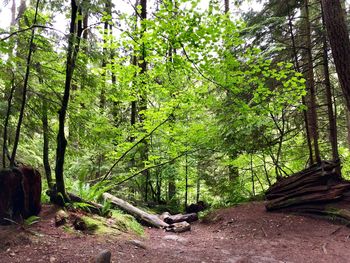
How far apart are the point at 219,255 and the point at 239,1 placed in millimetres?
10441

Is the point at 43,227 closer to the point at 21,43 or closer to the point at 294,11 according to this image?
the point at 21,43

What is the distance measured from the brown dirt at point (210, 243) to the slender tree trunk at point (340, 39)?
300 centimetres

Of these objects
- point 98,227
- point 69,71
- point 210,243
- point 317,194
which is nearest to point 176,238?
point 210,243

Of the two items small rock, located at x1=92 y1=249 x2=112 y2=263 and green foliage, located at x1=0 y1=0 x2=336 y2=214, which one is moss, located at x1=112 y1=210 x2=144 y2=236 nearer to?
green foliage, located at x1=0 y1=0 x2=336 y2=214

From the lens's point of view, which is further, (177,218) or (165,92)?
(177,218)

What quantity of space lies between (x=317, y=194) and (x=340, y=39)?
13.2 ft

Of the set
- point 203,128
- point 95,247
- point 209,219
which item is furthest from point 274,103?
point 95,247

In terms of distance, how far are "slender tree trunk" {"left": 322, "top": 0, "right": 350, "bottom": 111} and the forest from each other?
0.02 metres

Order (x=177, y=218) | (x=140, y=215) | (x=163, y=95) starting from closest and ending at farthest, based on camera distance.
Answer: (x=140, y=215)
(x=177, y=218)
(x=163, y=95)

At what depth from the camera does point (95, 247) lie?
4566mm

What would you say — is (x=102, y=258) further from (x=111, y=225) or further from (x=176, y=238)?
(x=176, y=238)

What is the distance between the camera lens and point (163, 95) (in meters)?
9.40

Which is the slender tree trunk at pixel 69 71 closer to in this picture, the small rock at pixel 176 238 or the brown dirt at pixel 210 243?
the brown dirt at pixel 210 243

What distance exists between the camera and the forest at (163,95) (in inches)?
208
